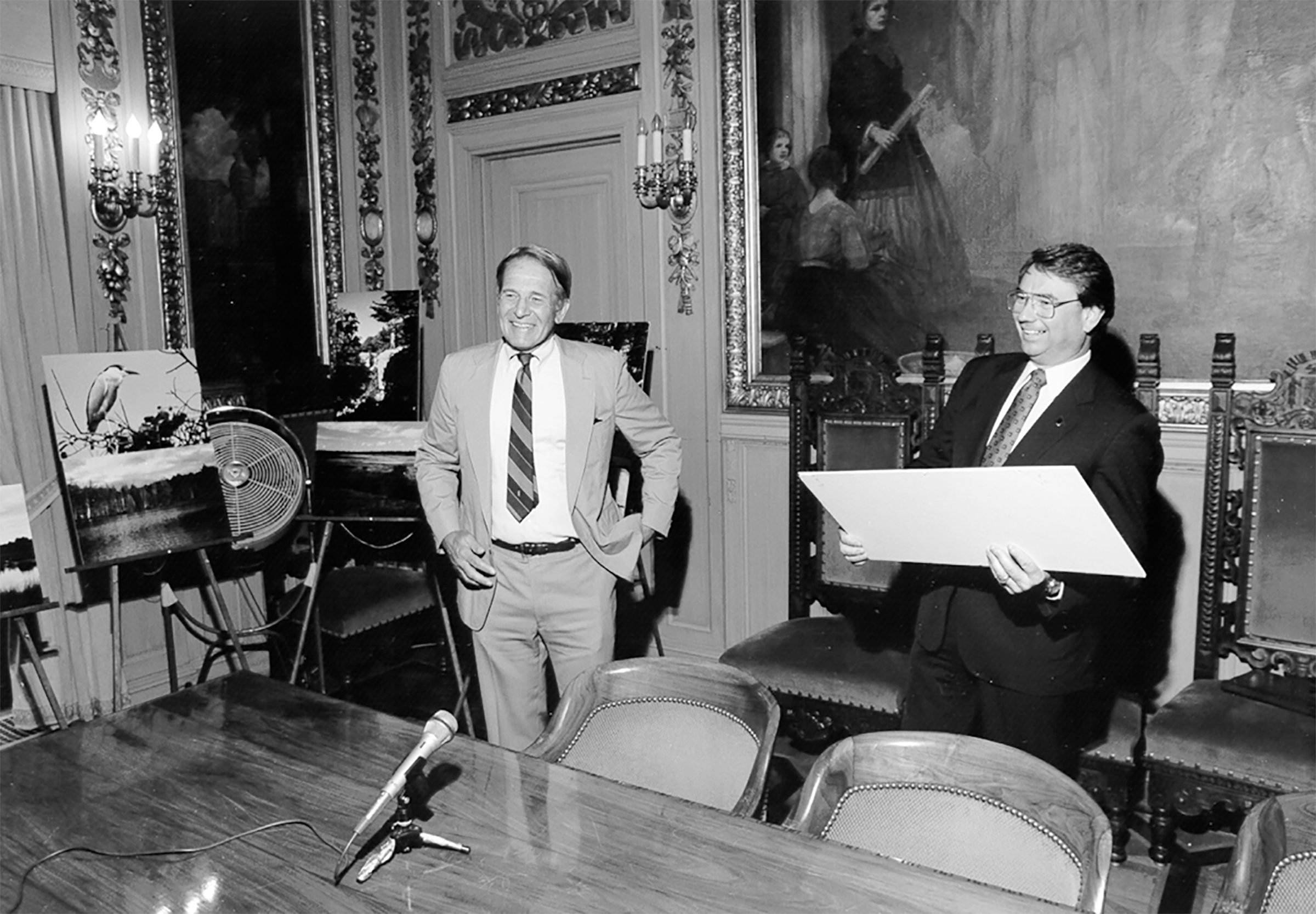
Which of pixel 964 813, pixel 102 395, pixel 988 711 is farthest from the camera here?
pixel 102 395

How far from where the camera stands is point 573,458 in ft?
9.28

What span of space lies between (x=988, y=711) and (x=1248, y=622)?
3.32 ft

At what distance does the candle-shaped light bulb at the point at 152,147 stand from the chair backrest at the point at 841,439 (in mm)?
2435

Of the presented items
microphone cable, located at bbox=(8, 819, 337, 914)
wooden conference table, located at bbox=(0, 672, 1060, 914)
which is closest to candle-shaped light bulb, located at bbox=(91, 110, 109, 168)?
wooden conference table, located at bbox=(0, 672, 1060, 914)

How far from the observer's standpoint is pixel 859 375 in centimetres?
352

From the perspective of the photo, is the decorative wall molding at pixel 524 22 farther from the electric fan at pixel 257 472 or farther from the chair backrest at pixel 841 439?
the electric fan at pixel 257 472

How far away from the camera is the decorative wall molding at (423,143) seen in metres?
4.73

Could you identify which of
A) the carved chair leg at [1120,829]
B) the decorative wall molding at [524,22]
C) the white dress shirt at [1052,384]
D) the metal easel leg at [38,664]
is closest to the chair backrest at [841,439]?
the carved chair leg at [1120,829]

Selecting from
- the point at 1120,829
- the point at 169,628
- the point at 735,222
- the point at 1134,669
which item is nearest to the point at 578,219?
the point at 735,222

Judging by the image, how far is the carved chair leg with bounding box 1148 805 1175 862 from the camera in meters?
2.64

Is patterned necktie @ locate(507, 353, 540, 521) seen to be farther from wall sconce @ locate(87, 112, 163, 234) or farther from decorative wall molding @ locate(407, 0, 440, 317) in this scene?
decorative wall molding @ locate(407, 0, 440, 317)

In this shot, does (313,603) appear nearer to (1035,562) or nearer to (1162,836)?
(1035,562)

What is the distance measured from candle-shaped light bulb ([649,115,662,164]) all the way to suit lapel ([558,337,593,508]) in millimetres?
1449

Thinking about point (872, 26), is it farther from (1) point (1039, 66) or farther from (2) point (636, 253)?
(2) point (636, 253)
